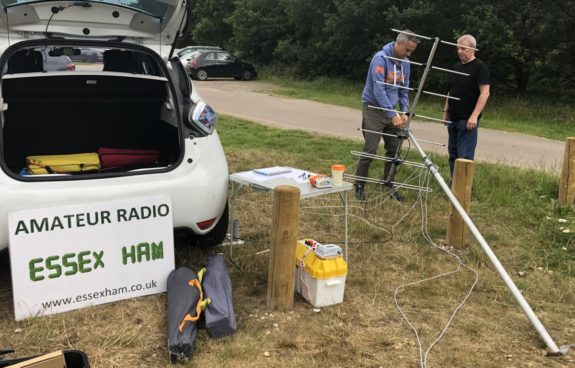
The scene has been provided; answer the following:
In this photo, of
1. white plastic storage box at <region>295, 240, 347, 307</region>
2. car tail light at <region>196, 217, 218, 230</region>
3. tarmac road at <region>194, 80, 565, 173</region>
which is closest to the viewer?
white plastic storage box at <region>295, 240, 347, 307</region>

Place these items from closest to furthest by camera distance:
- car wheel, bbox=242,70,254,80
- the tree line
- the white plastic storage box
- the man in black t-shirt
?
the white plastic storage box < the man in black t-shirt < the tree line < car wheel, bbox=242,70,254,80

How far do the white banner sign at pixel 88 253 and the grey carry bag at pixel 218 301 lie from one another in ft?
0.93

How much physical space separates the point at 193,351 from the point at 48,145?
2.04 metres

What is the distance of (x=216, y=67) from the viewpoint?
71.4 feet

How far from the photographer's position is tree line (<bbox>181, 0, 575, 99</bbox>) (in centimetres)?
1667

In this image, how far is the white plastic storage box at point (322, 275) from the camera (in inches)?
120

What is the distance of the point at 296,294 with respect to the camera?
3295 millimetres

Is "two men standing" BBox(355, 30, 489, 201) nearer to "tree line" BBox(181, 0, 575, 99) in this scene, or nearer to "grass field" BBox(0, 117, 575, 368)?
"grass field" BBox(0, 117, 575, 368)

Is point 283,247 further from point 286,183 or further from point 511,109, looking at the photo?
point 511,109

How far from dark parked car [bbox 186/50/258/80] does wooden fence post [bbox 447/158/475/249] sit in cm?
1808

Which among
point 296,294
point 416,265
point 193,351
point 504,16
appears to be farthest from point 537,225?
point 504,16

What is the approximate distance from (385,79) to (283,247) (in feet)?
9.12

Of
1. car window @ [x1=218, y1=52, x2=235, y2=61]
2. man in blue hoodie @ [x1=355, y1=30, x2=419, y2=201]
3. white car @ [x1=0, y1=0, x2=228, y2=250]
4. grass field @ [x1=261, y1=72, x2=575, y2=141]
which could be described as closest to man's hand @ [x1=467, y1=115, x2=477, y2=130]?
man in blue hoodie @ [x1=355, y1=30, x2=419, y2=201]

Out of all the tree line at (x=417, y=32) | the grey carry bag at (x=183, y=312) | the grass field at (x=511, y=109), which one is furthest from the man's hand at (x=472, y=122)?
the tree line at (x=417, y=32)
